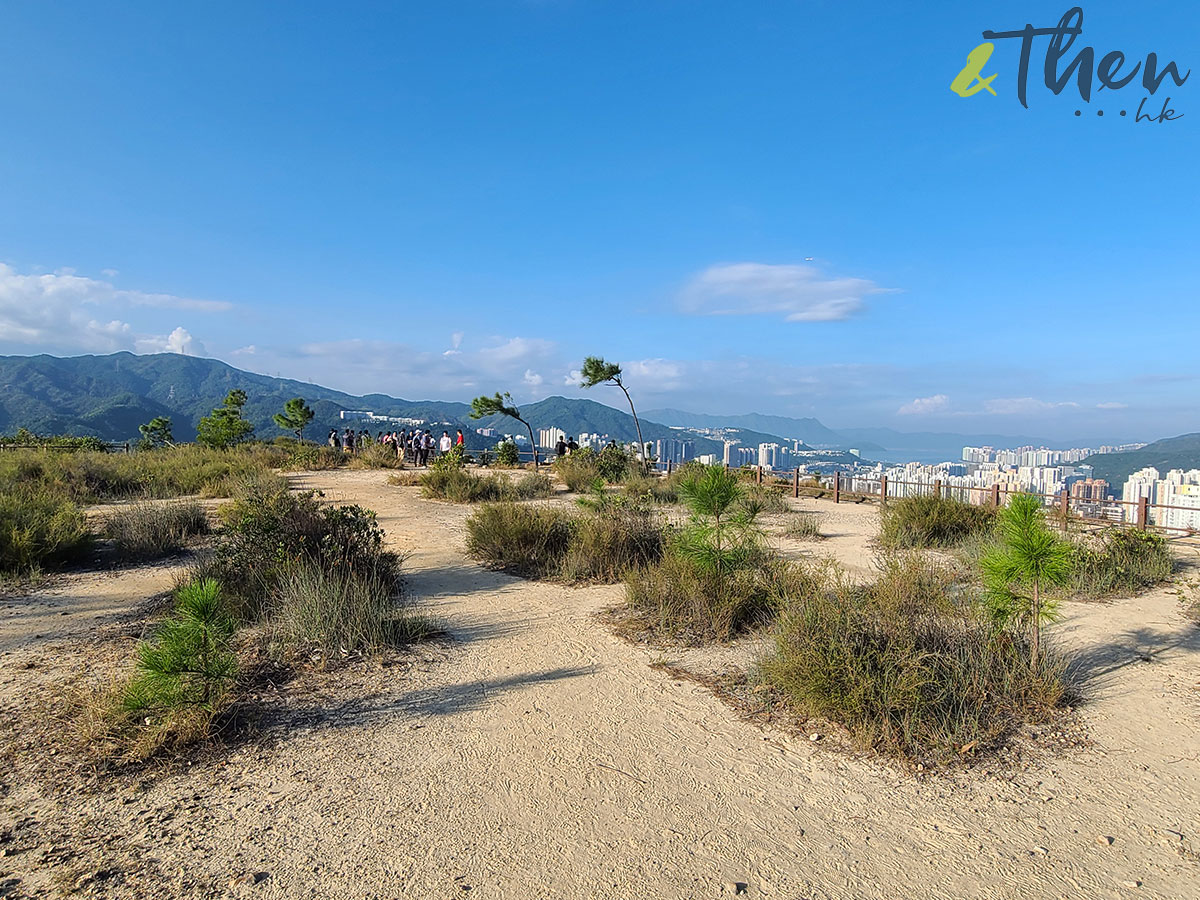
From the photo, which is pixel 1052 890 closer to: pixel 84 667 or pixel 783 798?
pixel 783 798

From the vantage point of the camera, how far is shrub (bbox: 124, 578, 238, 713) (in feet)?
13.2

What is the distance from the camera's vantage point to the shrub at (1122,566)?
8.36m

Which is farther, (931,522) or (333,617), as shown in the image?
(931,522)

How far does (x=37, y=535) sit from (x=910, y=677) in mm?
10265

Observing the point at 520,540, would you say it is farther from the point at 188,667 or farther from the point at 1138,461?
the point at 1138,461

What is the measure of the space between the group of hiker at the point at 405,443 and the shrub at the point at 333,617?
19.9 m

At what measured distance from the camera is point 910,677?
4355 mm

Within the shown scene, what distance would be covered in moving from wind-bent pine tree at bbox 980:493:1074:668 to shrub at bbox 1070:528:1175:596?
371 cm

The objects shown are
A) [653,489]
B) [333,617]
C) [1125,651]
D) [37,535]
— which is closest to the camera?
[333,617]

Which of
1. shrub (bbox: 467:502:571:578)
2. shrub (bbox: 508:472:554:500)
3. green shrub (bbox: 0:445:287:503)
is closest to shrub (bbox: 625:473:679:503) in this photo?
shrub (bbox: 508:472:554:500)

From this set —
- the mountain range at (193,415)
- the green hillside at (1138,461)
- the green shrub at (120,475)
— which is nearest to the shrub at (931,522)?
the green shrub at (120,475)

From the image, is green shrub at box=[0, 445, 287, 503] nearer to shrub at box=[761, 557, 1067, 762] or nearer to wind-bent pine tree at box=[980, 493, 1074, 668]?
shrub at box=[761, 557, 1067, 762]

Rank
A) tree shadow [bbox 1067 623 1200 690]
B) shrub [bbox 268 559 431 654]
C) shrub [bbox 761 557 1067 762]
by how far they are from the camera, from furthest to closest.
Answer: shrub [bbox 268 559 431 654], tree shadow [bbox 1067 623 1200 690], shrub [bbox 761 557 1067 762]

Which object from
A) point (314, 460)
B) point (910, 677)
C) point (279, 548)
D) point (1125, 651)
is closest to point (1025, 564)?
point (910, 677)
